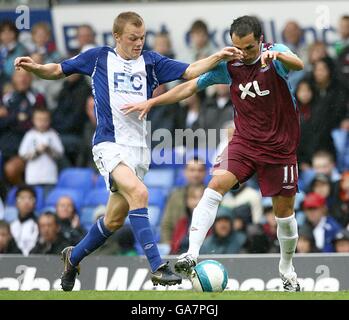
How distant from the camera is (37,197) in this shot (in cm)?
1627

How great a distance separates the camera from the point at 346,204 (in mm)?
14859

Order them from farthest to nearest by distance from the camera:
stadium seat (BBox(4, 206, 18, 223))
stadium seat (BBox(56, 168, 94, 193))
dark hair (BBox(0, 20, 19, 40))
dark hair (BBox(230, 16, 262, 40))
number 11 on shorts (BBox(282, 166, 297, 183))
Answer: dark hair (BBox(0, 20, 19, 40))
stadium seat (BBox(56, 168, 94, 193))
stadium seat (BBox(4, 206, 18, 223))
number 11 on shorts (BBox(282, 166, 297, 183))
dark hair (BBox(230, 16, 262, 40))

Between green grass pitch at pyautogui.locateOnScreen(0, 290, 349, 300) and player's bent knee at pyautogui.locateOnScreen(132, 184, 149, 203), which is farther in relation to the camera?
player's bent knee at pyautogui.locateOnScreen(132, 184, 149, 203)

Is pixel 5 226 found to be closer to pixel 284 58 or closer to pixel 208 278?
pixel 208 278

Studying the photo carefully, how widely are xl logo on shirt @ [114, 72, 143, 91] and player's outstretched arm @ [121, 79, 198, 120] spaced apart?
197 millimetres

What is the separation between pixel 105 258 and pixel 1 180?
4.88m

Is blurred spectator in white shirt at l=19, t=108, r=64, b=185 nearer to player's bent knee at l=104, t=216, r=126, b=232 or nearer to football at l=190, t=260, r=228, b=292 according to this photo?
player's bent knee at l=104, t=216, r=126, b=232

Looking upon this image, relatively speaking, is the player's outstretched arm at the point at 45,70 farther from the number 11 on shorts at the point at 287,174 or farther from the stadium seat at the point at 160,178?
the stadium seat at the point at 160,178

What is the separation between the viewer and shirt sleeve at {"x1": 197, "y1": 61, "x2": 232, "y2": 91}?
1080cm

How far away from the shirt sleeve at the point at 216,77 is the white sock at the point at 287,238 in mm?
1374

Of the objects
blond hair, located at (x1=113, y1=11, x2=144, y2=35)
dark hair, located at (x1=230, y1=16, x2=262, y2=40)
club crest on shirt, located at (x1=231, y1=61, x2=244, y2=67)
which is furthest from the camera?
club crest on shirt, located at (x1=231, y1=61, x2=244, y2=67)

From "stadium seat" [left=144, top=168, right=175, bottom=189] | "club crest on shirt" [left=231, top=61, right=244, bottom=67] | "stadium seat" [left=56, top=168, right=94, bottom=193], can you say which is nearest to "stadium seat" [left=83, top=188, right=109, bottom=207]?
"stadium seat" [left=56, top=168, right=94, bottom=193]
